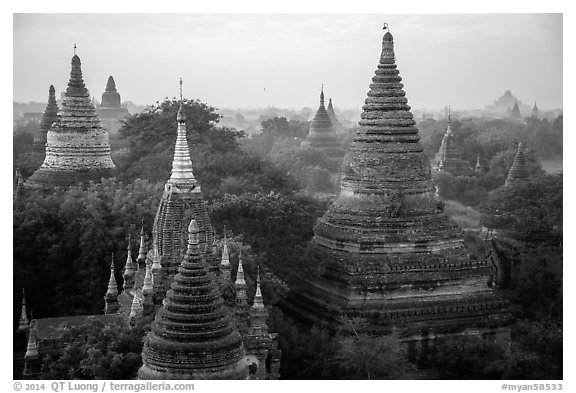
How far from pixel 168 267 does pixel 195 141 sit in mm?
15835

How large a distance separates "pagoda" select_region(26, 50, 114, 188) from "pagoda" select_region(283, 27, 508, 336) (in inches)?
394

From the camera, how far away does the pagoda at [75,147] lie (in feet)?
109

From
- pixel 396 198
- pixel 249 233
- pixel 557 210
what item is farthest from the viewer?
pixel 557 210

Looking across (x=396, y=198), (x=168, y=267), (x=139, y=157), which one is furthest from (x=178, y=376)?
(x=139, y=157)

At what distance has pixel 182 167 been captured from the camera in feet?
72.2

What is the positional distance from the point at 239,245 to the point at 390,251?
3.52 m

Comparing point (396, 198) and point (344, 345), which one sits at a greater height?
point (396, 198)

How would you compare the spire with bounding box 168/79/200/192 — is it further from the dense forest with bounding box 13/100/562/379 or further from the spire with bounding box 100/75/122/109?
the spire with bounding box 100/75/122/109

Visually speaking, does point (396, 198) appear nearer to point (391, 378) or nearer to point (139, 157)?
point (391, 378)

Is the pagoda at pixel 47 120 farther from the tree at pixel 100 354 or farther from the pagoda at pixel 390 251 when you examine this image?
the tree at pixel 100 354

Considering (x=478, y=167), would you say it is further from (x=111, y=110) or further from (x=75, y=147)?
(x=75, y=147)

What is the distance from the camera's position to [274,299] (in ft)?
76.7

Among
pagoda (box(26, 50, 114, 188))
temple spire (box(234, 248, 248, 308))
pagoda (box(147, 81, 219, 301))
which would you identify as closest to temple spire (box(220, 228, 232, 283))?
pagoda (box(147, 81, 219, 301))

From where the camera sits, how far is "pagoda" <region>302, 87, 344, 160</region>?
54156 millimetres
